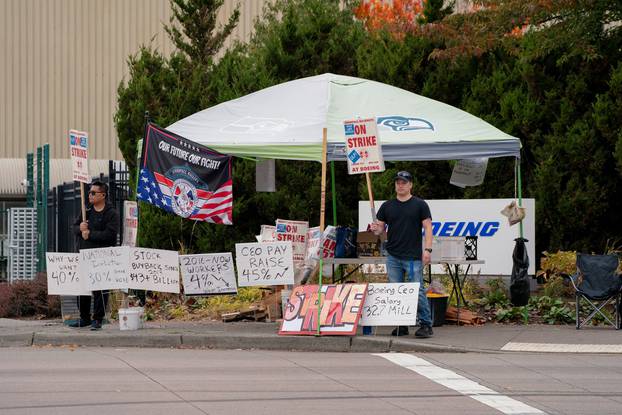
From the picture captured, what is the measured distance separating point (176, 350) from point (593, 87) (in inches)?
380

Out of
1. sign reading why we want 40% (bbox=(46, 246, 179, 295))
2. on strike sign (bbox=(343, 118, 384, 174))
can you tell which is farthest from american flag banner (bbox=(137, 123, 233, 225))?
on strike sign (bbox=(343, 118, 384, 174))

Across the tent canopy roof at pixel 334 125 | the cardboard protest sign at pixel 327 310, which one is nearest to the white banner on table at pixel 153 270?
the tent canopy roof at pixel 334 125

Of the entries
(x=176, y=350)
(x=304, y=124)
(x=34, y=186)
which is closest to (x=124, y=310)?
(x=176, y=350)

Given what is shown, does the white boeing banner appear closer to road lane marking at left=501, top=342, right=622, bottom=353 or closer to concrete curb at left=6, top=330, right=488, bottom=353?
road lane marking at left=501, top=342, right=622, bottom=353

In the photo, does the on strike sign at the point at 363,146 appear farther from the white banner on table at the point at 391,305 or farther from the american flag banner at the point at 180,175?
the american flag banner at the point at 180,175

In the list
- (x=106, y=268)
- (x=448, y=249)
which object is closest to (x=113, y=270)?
(x=106, y=268)

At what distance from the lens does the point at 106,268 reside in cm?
1502

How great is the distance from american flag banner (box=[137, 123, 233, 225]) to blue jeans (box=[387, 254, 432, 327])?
2.78 meters

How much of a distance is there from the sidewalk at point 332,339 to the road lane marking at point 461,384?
0.53 meters

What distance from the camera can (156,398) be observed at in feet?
31.9

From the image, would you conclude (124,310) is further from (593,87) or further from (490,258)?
(593,87)

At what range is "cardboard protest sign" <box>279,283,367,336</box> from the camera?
14.1 meters

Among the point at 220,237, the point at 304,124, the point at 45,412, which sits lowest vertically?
the point at 45,412

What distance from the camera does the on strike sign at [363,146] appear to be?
558 inches
